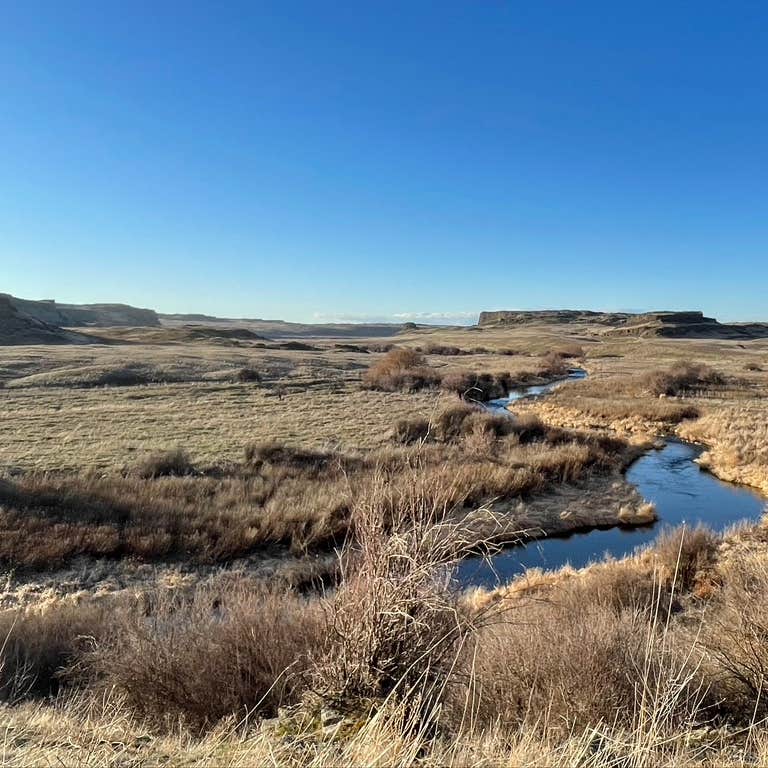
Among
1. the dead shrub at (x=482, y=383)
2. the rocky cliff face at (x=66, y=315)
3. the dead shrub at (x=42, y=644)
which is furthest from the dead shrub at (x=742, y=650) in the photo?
the rocky cliff face at (x=66, y=315)

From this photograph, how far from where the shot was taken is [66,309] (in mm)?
185000

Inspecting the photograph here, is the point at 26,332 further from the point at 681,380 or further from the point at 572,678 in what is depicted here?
the point at 572,678

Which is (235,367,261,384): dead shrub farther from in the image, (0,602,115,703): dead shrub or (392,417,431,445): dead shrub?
(0,602,115,703): dead shrub

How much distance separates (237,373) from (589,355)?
54.8 metres

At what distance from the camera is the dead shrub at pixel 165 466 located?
638 inches

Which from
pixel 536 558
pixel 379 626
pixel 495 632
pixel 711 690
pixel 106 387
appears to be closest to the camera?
pixel 379 626

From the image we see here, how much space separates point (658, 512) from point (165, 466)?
48.9 feet

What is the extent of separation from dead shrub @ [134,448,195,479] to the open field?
8 cm

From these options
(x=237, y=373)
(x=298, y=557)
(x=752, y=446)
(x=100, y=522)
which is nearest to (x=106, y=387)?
(x=237, y=373)

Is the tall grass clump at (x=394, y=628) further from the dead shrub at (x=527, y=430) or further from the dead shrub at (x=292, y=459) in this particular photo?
the dead shrub at (x=527, y=430)

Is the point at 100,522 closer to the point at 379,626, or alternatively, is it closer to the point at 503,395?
the point at 379,626

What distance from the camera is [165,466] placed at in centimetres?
1670

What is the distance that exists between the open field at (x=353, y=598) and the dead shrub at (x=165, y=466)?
0.08 meters

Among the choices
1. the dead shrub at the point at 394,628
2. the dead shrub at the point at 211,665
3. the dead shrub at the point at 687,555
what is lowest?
the dead shrub at the point at 687,555
